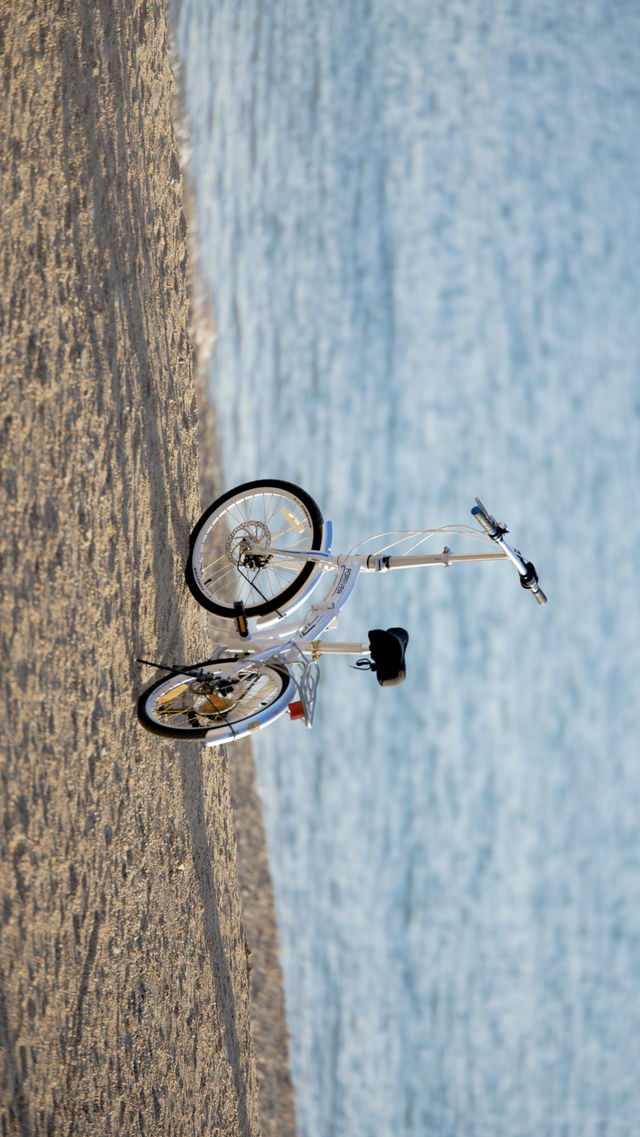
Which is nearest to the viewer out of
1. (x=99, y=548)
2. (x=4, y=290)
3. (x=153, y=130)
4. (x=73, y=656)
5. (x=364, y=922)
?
(x=4, y=290)

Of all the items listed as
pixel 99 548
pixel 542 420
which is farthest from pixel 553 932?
pixel 99 548

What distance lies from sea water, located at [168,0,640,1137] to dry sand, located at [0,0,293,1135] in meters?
1.04

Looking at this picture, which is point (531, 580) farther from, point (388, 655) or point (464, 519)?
point (464, 519)

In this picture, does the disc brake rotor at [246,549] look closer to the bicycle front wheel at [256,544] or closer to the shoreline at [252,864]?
the bicycle front wheel at [256,544]

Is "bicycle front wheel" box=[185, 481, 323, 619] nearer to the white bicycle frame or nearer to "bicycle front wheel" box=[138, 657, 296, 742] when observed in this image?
the white bicycle frame

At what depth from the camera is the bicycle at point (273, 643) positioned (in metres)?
2.14

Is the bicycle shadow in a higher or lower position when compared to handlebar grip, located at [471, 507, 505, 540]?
lower

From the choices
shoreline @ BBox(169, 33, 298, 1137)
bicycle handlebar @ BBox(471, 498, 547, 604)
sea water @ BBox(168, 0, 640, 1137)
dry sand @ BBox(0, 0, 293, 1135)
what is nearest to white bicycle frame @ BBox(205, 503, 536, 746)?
bicycle handlebar @ BBox(471, 498, 547, 604)

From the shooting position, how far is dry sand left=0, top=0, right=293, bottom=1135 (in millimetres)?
2027

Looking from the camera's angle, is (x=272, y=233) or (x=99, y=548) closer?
(x=99, y=548)

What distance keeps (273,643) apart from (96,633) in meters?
0.48

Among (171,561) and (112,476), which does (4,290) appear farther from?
(171,561)

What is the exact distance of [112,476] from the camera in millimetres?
2529

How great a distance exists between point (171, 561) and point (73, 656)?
2.33ft
